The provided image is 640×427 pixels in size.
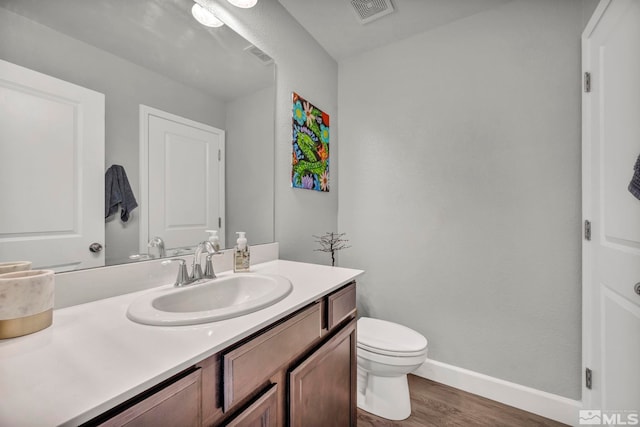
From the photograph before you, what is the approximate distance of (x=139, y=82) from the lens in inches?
38.2

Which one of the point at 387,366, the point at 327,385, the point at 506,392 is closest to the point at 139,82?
the point at 327,385

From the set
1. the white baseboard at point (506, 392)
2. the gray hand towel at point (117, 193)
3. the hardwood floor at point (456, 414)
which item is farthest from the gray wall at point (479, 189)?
the gray hand towel at point (117, 193)

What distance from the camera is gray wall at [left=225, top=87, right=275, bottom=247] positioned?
4.36 feet

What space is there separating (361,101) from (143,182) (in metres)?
1.69

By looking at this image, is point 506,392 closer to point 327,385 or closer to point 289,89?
point 327,385

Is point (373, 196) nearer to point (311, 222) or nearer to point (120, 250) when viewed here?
point (311, 222)

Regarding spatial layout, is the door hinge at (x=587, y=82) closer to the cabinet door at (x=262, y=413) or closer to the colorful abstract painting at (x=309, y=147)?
the colorful abstract painting at (x=309, y=147)

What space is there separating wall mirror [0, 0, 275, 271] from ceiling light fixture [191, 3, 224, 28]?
3cm

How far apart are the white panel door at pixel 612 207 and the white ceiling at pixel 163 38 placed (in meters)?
1.60

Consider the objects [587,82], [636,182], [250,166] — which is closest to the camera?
[636,182]

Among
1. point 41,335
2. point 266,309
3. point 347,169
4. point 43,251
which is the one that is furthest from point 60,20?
point 347,169

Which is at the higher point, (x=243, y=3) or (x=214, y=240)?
(x=243, y=3)

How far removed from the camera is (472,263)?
1688 millimetres

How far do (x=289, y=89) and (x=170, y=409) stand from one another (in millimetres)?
1673
